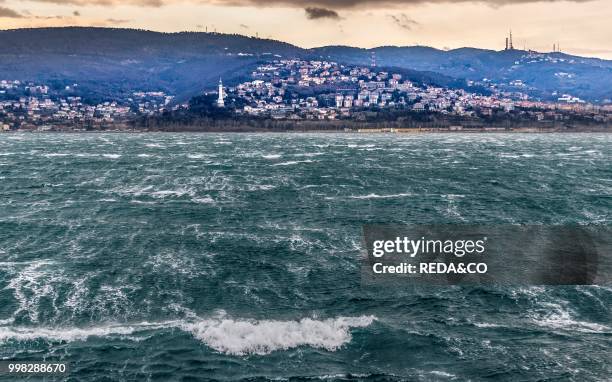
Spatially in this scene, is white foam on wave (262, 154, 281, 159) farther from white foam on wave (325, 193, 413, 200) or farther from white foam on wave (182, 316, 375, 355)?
white foam on wave (182, 316, 375, 355)

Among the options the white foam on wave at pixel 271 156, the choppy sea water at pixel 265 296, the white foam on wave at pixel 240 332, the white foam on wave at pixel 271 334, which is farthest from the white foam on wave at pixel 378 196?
the white foam on wave at pixel 271 156

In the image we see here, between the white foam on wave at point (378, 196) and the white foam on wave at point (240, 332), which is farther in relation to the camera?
the white foam on wave at point (378, 196)

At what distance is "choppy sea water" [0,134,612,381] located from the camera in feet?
139

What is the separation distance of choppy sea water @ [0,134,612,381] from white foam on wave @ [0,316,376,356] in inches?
6.3

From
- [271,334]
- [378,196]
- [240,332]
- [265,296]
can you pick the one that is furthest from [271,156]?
[271,334]

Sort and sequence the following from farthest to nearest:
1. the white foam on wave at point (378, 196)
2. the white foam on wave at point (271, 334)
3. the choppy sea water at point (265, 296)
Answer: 1. the white foam on wave at point (378, 196)
2. the white foam on wave at point (271, 334)
3. the choppy sea water at point (265, 296)

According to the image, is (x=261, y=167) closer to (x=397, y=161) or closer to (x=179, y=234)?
(x=397, y=161)

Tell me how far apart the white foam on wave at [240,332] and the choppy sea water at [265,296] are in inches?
6.3

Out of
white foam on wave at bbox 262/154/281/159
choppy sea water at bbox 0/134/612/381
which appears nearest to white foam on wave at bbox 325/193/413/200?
choppy sea water at bbox 0/134/612/381

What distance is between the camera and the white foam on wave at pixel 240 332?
44.6 meters

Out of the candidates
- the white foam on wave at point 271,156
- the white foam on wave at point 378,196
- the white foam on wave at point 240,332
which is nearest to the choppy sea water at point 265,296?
the white foam on wave at point 240,332

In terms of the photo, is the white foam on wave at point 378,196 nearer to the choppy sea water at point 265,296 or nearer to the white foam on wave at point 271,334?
the choppy sea water at point 265,296

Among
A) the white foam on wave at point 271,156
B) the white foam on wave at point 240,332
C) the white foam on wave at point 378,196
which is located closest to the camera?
the white foam on wave at point 240,332

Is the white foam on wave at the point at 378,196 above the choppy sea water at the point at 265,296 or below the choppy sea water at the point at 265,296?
above
